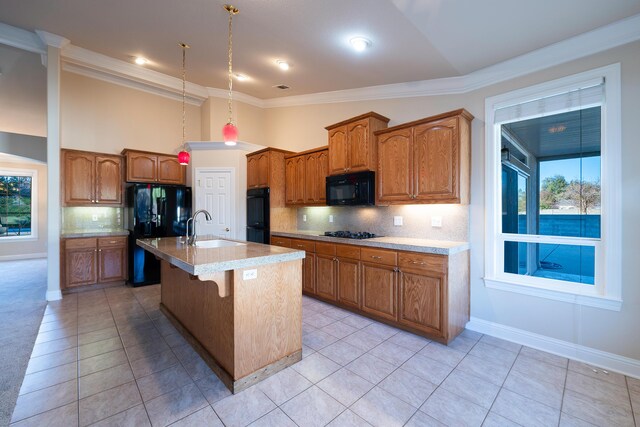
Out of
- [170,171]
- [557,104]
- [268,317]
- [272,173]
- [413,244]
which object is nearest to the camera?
[268,317]

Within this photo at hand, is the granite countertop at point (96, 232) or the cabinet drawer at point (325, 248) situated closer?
the cabinet drawer at point (325, 248)

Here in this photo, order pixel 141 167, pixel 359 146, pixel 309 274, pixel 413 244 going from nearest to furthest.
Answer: pixel 413 244, pixel 359 146, pixel 309 274, pixel 141 167

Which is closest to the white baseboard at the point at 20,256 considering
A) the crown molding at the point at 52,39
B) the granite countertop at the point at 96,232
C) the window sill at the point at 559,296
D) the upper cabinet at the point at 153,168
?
the granite countertop at the point at 96,232

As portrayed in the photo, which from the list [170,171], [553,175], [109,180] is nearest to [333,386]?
[553,175]

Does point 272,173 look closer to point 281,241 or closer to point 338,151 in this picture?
point 281,241

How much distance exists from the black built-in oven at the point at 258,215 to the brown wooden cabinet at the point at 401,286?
48.4 inches

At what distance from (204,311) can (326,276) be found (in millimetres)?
1685

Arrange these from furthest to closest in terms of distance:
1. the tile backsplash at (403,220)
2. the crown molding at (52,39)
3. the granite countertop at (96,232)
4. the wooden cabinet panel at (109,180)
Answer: the wooden cabinet panel at (109,180)
the granite countertop at (96,232)
the crown molding at (52,39)
the tile backsplash at (403,220)

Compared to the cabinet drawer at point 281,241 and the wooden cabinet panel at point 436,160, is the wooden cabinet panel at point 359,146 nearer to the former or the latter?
the wooden cabinet panel at point 436,160

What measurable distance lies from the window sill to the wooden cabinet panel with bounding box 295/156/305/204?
106 inches

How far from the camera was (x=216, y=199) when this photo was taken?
4.98m

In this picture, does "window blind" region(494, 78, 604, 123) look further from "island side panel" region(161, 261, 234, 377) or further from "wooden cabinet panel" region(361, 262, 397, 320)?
"island side panel" region(161, 261, 234, 377)

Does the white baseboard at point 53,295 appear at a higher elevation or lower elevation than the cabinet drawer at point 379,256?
lower

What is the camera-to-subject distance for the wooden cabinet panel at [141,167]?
15.4ft
